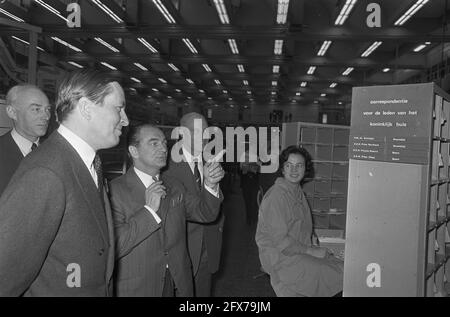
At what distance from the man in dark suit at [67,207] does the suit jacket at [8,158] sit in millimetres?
1129

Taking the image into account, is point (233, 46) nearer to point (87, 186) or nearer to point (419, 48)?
point (419, 48)

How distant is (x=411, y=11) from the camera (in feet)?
19.0

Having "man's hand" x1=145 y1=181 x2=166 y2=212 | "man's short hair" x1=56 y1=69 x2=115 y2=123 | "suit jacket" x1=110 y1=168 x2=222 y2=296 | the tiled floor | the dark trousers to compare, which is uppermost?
"man's short hair" x1=56 y1=69 x2=115 y2=123

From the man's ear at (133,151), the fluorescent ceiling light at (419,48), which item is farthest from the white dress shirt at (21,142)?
the fluorescent ceiling light at (419,48)

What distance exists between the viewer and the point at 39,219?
3.32ft

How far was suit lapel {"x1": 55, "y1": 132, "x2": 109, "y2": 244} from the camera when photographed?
→ 1145mm

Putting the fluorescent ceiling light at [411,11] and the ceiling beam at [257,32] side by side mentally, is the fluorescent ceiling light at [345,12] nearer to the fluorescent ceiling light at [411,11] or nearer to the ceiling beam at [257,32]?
the ceiling beam at [257,32]

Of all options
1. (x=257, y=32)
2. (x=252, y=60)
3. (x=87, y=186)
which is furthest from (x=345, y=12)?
(x=87, y=186)

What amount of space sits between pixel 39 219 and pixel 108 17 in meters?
6.82

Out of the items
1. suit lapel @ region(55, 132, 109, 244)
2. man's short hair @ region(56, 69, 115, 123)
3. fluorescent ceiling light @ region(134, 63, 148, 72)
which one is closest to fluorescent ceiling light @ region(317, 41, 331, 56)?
fluorescent ceiling light @ region(134, 63, 148, 72)

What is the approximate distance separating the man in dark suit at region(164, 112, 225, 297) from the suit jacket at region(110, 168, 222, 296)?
0.31 meters

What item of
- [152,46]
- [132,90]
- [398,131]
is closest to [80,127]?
[398,131]

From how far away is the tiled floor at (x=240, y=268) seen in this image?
3.93 meters

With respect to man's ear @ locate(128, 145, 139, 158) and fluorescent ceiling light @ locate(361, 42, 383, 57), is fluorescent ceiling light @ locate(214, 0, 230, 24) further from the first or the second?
man's ear @ locate(128, 145, 139, 158)
